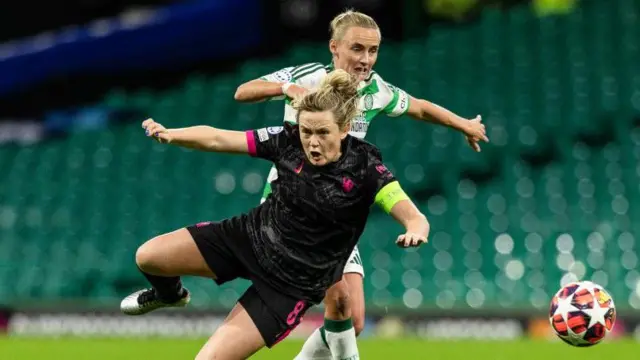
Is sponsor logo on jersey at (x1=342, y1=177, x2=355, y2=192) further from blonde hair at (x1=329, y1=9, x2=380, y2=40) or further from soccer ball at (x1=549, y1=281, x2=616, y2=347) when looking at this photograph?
soccer ball at (x1=549, y1=281, x2=616, y2=347)

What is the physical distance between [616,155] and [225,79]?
218 inches

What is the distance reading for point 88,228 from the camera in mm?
13852

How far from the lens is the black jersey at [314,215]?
550 cm

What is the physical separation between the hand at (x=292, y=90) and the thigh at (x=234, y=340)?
1.14 metres

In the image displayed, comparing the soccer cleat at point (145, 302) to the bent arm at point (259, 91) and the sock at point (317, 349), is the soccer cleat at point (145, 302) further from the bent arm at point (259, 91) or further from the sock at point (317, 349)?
the bent arm at point (259, 91)

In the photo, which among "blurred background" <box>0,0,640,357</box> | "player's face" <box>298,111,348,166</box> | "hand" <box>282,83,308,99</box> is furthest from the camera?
"blurred background" <box>0,0,640,357</box>

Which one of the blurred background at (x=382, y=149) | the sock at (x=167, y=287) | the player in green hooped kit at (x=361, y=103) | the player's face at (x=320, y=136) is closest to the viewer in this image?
the player's face at (x=320, y=136)

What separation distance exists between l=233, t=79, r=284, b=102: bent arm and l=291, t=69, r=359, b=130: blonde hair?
1.35 ft

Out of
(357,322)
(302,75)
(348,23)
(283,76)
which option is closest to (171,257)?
(283,76)

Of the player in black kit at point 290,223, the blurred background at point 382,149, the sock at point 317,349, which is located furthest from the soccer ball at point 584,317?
the blurred background at point 382,149

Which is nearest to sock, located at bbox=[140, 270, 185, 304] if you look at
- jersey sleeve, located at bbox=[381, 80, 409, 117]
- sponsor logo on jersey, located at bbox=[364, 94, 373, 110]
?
sponsor logo on jersey, located at bbox=[364, 94, 373, 110]

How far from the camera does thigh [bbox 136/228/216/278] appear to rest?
5.61 meters

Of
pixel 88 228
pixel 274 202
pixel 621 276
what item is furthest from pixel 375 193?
pixel 88 228

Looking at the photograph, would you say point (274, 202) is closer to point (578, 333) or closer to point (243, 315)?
point (243, 315)
